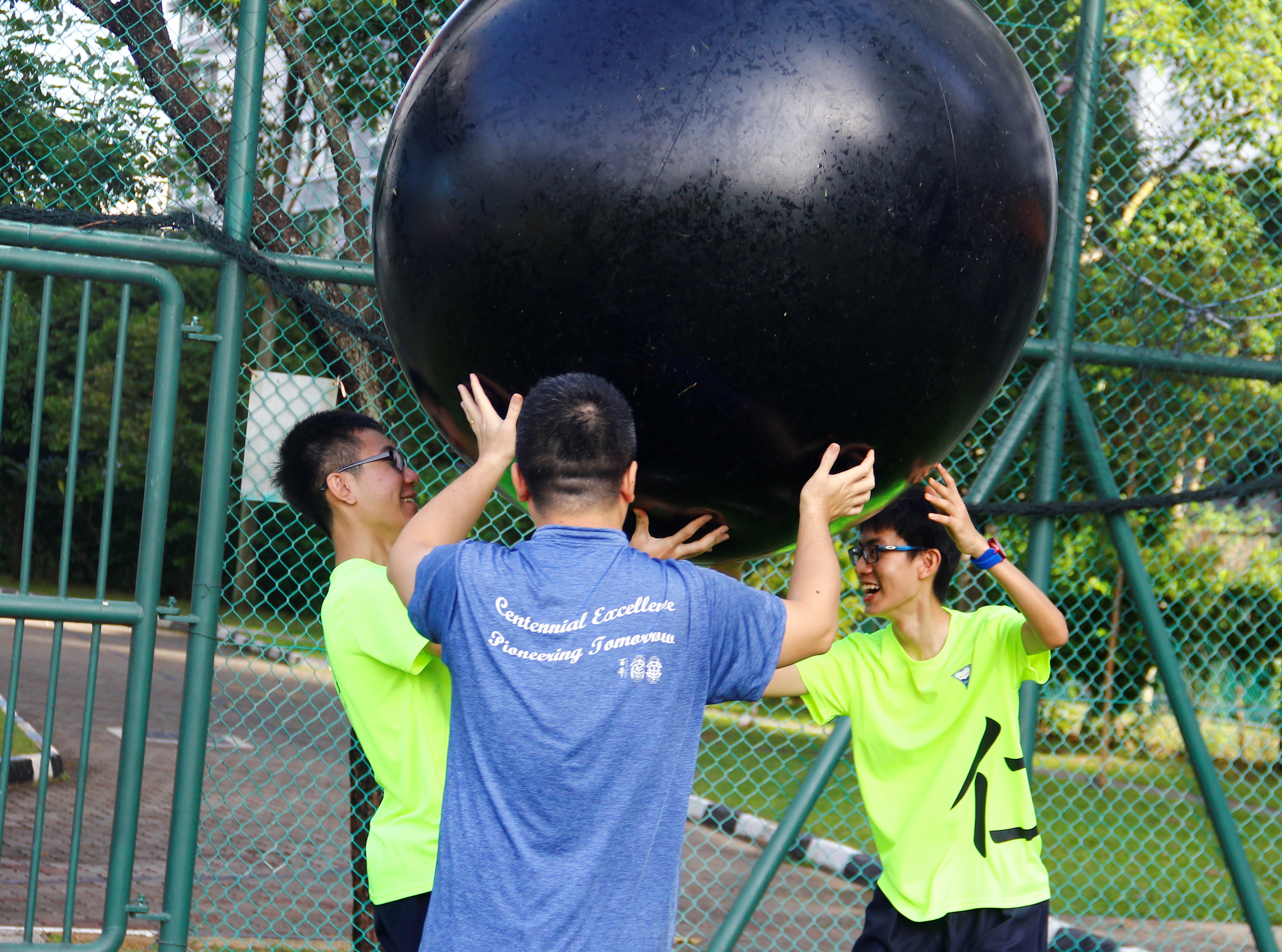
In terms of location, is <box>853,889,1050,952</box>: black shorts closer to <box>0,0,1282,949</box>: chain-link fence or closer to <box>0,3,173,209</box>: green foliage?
<box>0,0,1282,949</box>: chain-link fence

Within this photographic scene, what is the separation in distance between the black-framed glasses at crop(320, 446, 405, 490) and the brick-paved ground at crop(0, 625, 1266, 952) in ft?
3.13

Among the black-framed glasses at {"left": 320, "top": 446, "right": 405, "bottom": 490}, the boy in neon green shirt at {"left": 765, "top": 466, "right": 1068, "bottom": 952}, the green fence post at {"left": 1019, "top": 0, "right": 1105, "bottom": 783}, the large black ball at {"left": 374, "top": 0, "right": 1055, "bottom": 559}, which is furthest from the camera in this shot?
the green fence post at {"left": 1019, "top": 0, "right": 1105, "bottom": 783}

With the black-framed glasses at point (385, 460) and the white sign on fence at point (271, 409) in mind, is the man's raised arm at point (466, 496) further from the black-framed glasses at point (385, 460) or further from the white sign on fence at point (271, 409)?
the white sign on fence at point (271, 409)

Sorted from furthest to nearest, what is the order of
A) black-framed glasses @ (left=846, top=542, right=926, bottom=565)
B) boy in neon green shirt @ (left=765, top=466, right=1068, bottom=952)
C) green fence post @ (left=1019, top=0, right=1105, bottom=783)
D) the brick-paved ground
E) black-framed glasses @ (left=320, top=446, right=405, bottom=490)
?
the brick-paved ground < green fence post @ (left=1019, top=0, right=1105, bottom=783) < black-framed glasses @ (left=846, top=542, right=926, bottom=565) < boy in neon green shirt @ (left=765, top=466, right=1068, bottom=952) < black-framed glasses @ (left=320, top=446, right=405, bottom=490)

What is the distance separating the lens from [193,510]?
66.4 ft

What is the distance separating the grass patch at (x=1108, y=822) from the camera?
5.67 metres

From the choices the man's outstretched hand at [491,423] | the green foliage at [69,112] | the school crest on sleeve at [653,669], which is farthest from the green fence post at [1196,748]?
the green foliage at [69,112]

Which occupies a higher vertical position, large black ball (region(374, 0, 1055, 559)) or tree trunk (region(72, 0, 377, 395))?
tree trunk (region(72, 0, 377, 395))

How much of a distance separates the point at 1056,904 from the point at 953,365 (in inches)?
211

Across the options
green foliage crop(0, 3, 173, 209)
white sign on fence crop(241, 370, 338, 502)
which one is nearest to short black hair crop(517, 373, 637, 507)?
white sign on fence crop(241, 370, 338, 502)

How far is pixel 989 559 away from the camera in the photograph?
2.65m

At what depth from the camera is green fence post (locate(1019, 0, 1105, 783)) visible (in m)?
3.79

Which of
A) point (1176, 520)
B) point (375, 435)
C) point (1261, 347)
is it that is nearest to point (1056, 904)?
point (1176, 520)

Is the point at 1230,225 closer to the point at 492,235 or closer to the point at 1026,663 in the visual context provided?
the point at 1026,663
